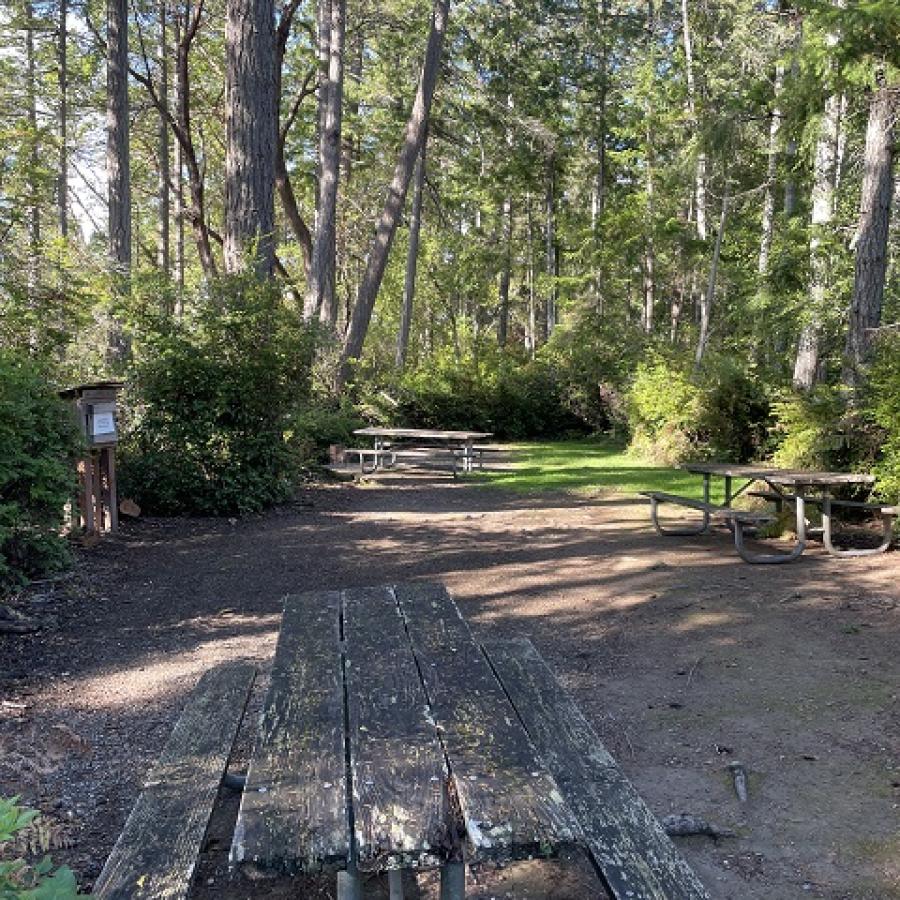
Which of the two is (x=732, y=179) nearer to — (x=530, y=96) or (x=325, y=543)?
(x=530, y=96)

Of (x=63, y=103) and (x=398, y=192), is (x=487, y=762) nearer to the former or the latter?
(x=398, y=192)

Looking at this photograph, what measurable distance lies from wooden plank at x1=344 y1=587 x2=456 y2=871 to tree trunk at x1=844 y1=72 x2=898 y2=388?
8.57 metres

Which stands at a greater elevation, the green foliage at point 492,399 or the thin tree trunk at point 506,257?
the thin tree trunk at point 506,257

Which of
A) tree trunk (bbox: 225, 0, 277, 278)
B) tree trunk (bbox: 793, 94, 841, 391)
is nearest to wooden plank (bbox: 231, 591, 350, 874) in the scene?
tree trunk (bbox: 225, 0, 277, 278)

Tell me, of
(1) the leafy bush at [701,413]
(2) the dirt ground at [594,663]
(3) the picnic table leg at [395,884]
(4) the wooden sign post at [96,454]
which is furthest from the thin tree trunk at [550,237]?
(3) the picnic table leg at [395,884]

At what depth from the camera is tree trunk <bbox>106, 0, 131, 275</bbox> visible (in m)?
15.9

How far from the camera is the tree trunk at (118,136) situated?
1594 centimetres

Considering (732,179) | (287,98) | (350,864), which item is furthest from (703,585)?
(287,98)

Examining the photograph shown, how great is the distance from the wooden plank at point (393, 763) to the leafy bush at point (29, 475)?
3936 mm

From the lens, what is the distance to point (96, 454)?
8.38 m

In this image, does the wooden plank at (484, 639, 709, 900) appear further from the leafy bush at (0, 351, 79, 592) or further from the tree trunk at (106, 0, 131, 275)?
the tree trunk at (106, 0, 131, 275)

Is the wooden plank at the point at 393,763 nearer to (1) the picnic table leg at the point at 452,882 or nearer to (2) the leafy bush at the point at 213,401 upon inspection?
(1) the picnic table leg at the point at 452,882

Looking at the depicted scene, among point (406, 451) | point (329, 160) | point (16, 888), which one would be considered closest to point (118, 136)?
point (329, 160)

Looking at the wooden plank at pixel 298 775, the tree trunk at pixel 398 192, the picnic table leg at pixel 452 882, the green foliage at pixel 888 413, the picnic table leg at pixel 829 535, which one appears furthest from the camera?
the tree trunk at pixel 398 192
